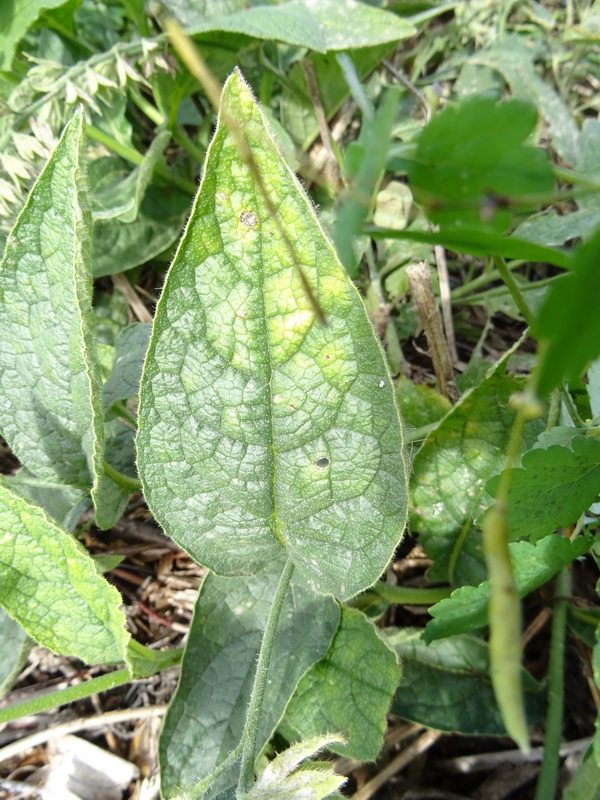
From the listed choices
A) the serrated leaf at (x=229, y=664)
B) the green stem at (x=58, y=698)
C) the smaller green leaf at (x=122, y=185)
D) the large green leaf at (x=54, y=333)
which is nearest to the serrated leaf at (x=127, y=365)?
the large green leaf at (x=54, y=333)

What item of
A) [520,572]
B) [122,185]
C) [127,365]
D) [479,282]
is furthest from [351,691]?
[122,185]

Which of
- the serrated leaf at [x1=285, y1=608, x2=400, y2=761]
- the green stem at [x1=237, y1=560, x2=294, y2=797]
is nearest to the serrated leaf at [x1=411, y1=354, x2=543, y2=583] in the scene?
the serrated leaf at [x1=285, y1=608, x2=400, y2=761]

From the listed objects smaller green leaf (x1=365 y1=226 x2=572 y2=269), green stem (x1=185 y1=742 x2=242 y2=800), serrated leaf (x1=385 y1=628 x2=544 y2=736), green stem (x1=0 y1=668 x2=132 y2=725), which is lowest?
serrated leaf (x1=385 y1=628 x2=544 y2=736)

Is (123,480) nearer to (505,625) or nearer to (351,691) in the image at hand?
(351,691)

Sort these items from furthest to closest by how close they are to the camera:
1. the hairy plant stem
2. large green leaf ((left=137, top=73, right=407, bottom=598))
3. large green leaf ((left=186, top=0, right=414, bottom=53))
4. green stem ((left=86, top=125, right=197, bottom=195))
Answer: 1. green stem ((left=86, top=125, right=197, bottom=195))
2. large green leaf ((left=186, top=0, right=414, bottom=53))
3. large green leaf ((left=137, top=73, right=407, bottom=598))
4. the hairy plant stem

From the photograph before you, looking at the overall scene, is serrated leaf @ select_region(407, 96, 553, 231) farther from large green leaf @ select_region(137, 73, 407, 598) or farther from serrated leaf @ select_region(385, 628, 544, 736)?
serrated leaf @ select_region(385, 628, 544, 736)

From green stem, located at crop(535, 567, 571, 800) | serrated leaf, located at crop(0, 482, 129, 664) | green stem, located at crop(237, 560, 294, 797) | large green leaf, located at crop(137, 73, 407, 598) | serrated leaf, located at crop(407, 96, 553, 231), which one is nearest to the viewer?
serrated leaf, located at crop(407, 96, 553, 231)

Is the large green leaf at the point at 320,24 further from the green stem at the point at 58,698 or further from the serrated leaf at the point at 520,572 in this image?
the green stem at the point at 58,698
